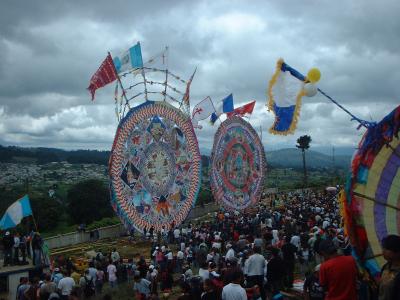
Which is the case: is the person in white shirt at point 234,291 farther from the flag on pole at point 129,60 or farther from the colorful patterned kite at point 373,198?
the flag on pole at point 129,60

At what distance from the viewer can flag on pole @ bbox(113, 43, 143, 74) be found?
20.7m

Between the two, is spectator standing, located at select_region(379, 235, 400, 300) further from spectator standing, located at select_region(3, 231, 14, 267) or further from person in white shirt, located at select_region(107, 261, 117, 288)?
spectator standing, located at select_region(3, 231, 14, 267)

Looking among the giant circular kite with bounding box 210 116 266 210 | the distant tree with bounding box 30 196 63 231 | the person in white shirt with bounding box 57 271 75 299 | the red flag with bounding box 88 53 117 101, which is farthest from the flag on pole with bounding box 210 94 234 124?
the distant tree with bounding box 30 196 63 231

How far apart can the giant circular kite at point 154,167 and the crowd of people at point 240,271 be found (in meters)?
1.16

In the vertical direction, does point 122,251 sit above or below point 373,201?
below

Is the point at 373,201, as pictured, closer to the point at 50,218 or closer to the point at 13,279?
the point at 13,279

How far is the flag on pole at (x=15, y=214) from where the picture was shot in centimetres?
1680

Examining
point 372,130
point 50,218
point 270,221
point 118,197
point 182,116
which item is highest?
point 182,116

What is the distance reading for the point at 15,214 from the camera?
17.0 metres

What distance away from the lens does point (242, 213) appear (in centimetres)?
2917

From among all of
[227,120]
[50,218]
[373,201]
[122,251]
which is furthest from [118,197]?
[50,218]

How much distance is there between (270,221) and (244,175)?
258 inches

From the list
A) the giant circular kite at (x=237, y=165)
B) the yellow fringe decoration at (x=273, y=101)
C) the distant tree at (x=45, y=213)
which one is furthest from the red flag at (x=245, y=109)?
the distant tree at (x=45, y=213)

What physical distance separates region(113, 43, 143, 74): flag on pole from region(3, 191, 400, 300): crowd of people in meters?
7.74
